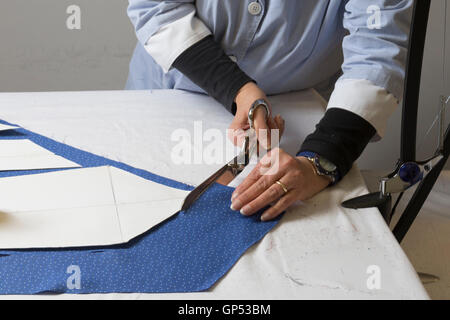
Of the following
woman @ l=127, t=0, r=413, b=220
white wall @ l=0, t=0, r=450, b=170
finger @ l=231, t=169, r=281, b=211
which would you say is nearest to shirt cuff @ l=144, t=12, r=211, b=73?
woman @ l=127, t=0, r=413, b=220

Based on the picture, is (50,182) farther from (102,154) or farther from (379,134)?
(379,134)

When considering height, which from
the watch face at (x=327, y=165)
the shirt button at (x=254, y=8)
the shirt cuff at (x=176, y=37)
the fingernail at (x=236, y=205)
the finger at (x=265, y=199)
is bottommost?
the fingernail at (x=236, y=205)

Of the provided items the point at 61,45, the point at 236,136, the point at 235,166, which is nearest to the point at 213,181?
the point at 235,166

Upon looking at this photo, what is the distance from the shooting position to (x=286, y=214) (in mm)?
817

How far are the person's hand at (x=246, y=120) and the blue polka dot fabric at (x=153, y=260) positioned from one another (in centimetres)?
22

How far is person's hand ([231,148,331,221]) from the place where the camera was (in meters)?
0.81

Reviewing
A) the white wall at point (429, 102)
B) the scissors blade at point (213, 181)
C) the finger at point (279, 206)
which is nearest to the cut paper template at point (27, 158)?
the scissors blade at point (213, 181)

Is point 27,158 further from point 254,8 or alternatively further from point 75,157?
point 254,8

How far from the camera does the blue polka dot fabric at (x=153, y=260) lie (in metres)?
0.66

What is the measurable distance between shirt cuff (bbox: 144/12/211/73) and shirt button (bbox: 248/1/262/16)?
0.10 m

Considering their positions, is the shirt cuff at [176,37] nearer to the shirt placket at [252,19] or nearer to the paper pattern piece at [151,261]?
the shirt placket at [252,19]

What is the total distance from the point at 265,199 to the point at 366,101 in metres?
0.27

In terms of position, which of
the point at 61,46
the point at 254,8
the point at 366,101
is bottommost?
the point at 61,46
